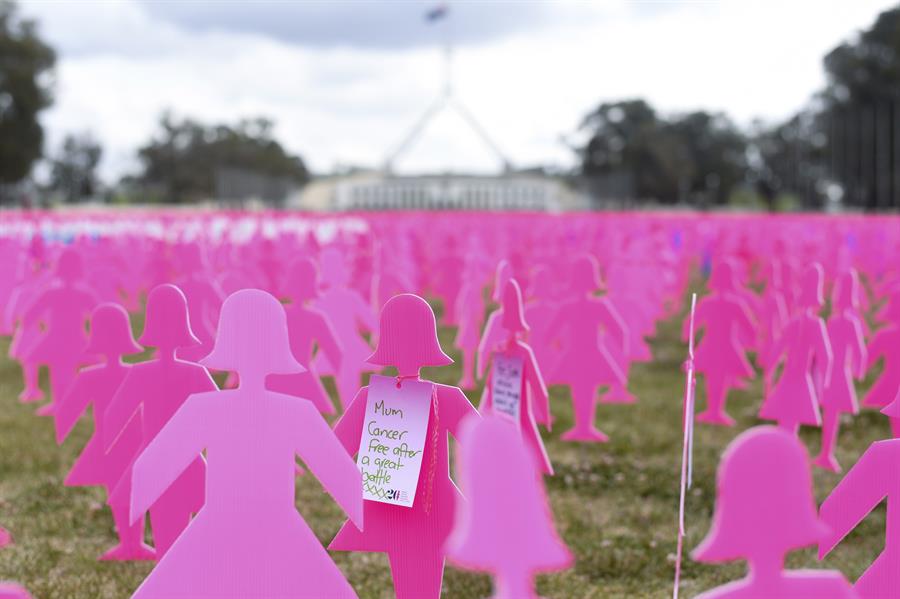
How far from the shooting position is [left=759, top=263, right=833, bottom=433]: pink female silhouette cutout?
20.8 ft

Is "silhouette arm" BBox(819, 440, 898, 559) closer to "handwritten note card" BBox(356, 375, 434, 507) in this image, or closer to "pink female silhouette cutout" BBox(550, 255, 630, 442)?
"handwritten note card" BBox(356, 375, 434, 507)

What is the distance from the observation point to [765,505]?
84.0 inches

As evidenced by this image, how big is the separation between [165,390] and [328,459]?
1.18 metres

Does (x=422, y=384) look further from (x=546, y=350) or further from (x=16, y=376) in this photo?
(x=16, y=376)

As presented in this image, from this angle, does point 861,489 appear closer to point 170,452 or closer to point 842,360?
point 170,452

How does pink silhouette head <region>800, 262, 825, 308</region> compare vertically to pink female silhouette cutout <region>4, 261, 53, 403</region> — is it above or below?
above

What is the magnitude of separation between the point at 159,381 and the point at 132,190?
389 feet

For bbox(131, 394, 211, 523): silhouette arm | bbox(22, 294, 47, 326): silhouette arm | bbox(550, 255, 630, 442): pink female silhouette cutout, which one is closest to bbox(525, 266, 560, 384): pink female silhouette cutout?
bbox(550, 255, 630, 442): pink female silhouette cutout

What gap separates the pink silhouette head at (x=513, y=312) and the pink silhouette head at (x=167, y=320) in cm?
164

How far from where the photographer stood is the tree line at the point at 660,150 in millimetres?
58531

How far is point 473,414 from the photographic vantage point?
3.25 meters

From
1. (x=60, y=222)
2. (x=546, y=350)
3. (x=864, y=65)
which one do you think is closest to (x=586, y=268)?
(x=546, y=350)

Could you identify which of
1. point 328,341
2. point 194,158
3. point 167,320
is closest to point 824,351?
point 328,341

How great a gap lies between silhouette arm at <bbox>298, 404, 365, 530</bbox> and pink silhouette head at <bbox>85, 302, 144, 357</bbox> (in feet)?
5.62
